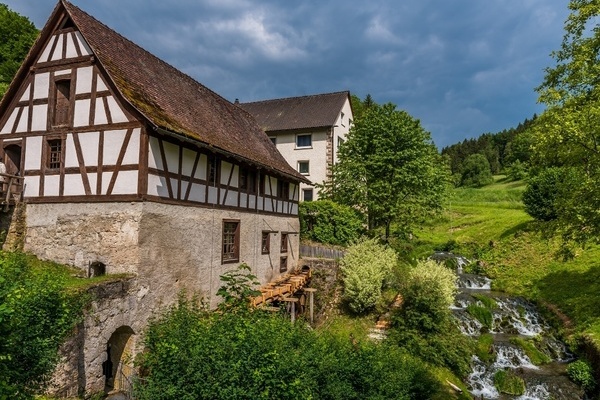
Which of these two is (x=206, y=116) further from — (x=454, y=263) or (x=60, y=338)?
(x=454, y=263)

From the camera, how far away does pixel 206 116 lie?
16312 mm

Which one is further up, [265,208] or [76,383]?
[265,208]

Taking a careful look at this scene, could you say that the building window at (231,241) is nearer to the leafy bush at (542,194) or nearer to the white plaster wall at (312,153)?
the white plaster wall at (312,153)

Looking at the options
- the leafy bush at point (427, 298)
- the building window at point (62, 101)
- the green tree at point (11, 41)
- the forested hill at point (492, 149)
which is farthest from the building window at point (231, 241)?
the forested hill at point (492, 149)

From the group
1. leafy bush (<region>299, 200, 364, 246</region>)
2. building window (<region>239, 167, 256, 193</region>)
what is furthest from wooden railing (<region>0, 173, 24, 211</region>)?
leafy bush (<region>299, 200, 364, 246</region>)

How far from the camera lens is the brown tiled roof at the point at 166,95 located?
12.0m

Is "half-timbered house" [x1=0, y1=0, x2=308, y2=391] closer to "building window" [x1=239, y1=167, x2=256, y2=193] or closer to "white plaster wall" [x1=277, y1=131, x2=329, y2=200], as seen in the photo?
"building window" [x1=239, y1=167, x2=256, y2=193]

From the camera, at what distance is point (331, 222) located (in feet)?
79.4

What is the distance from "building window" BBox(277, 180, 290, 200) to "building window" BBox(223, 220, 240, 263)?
15.9ft

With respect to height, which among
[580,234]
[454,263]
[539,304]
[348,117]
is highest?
[348,117]

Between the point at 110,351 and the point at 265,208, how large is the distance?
9370 millimetres

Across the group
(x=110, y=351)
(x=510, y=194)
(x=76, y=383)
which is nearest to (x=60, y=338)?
(x=76, y=383)

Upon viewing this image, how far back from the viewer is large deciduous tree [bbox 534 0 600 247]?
1225cm

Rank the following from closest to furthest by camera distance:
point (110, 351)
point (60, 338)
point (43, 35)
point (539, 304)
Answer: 1. point (60, 338)
2. point (110, 351)
3. point (43, 35)
4. point (539, 304)
